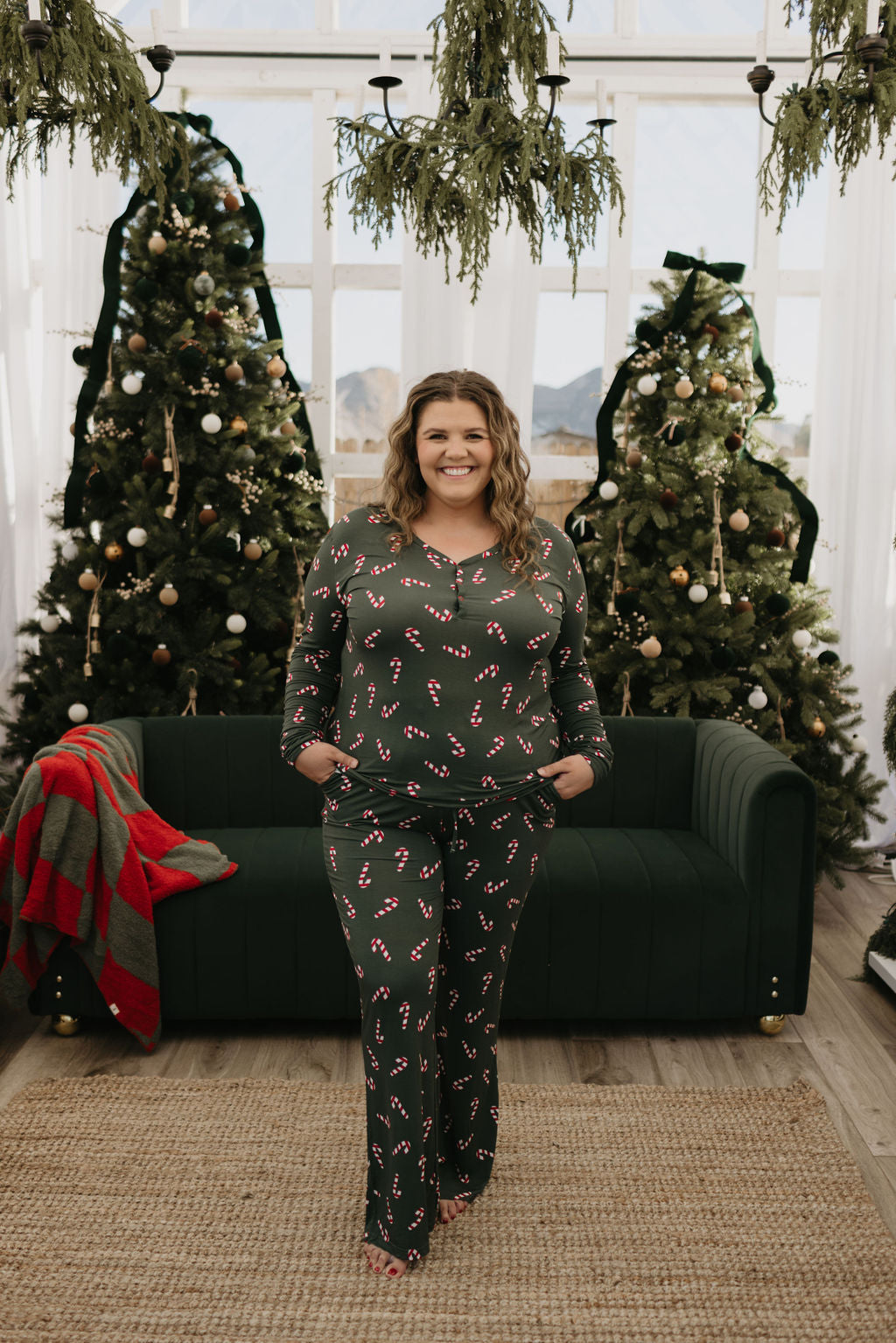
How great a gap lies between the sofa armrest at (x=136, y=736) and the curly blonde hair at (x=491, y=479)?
171cm

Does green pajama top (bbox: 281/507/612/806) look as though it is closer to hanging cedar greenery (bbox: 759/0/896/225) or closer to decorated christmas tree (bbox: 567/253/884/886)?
hanging cedar greenery (bbox: 759/0/896/225)

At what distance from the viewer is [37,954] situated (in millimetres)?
2961

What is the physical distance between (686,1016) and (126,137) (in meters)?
2.45

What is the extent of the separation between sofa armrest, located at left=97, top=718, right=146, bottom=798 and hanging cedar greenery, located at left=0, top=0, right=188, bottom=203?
180 cm

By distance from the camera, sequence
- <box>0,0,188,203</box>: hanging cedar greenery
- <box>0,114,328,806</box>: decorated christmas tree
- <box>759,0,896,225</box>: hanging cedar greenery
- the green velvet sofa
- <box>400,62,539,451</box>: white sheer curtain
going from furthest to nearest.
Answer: <box>400,62,539,451</box>: white sheer curtain → <box>0,114,328,806</box>: decorated christmas tree → the green velvet sofa → <box>759,0,896,225</box>: hanging cedar greenery → <box>0,0,188,203</box>: hanging cedar greenery

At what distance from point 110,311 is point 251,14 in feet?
5.99

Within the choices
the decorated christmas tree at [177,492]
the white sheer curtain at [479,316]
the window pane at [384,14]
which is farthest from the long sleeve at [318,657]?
the window pane at [384,14]

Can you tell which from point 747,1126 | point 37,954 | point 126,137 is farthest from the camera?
point 37,954

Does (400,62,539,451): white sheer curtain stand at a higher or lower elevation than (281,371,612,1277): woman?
higher

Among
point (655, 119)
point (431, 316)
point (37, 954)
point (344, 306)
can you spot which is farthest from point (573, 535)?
point (37, 954)

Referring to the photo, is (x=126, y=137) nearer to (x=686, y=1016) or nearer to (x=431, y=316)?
(x=686, y=1016)

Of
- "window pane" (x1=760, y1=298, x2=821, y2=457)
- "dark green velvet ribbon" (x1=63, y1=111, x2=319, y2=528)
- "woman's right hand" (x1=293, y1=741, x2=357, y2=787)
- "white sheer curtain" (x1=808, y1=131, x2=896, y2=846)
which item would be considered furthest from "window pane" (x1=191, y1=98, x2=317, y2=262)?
"woman's right hand" (x1=293, y1=741, x2=357, y2=787)

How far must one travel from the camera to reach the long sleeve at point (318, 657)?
2061 millimetres

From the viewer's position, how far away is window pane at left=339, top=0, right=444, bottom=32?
4969 millimetres
